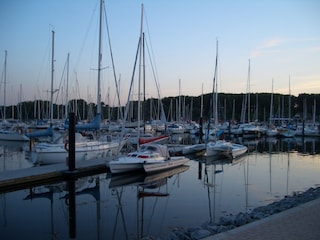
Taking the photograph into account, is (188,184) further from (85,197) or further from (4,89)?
(4,89)

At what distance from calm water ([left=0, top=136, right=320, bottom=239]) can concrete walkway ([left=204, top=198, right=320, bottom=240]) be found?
3.65m

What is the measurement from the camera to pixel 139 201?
16.7 m

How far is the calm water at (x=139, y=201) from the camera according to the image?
501 inches

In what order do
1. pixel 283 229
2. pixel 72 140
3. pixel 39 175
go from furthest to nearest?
pixel 72 140 → pixel 39 175 → pixel 283 229

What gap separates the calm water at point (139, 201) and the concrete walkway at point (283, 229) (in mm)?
3648

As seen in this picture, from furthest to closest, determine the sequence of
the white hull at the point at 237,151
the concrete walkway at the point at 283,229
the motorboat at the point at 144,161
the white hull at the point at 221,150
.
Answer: the white hull at the point at 237,151 < the white hull at the point at 221,150 < the motorboat at the point at 144,161 < the concrete walkway at the point at 283,229

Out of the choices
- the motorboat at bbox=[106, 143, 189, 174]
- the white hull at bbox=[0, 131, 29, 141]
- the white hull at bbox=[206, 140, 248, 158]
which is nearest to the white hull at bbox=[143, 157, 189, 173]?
the motorboat at bbox=[106, 143, 189, 174]

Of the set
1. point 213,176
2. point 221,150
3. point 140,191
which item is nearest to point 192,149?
point 221,150

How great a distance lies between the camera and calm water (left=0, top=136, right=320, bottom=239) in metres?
12.7

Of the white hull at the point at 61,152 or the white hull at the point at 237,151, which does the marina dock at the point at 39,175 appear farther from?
the white hull at the point at 237,151

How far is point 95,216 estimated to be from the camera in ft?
46.8

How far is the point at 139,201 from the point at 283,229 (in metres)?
9.06

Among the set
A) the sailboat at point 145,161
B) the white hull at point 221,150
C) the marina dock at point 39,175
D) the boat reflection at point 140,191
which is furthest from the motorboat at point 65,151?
the white hull at point 221,150

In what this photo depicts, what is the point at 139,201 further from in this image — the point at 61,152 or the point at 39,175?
the point at 61,152
